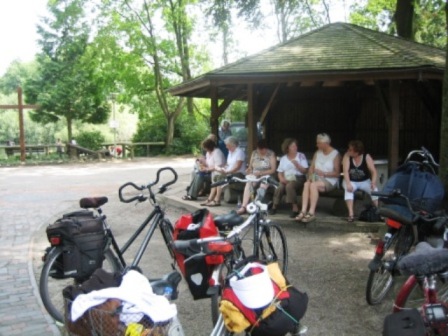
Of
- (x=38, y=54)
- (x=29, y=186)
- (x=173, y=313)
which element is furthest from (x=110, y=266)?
(x=38, y=54)

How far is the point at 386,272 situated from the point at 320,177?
11.3 ft

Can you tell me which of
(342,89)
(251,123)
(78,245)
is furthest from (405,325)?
(342,89)

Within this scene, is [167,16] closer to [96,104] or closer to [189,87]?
[96,104]

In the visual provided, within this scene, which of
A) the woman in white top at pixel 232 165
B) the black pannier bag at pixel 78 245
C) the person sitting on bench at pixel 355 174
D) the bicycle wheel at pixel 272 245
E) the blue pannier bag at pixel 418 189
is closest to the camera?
the black pannier bag at pixel 78 245

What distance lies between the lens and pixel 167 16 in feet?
98.4

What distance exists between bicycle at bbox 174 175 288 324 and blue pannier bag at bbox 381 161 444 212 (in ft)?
3.96

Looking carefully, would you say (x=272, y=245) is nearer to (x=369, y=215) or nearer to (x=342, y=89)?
(x=369, y=215)

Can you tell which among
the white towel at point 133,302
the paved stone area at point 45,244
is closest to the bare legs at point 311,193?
the paved stone area at point 45,244

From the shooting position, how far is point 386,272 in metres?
4.80

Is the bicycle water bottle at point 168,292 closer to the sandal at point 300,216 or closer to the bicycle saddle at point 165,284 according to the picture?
the bicycle saddle at point 165,284

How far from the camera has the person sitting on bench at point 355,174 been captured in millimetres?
7766

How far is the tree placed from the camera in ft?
99.1

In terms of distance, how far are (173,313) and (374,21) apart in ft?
102

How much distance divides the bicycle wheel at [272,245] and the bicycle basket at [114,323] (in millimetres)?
2714
